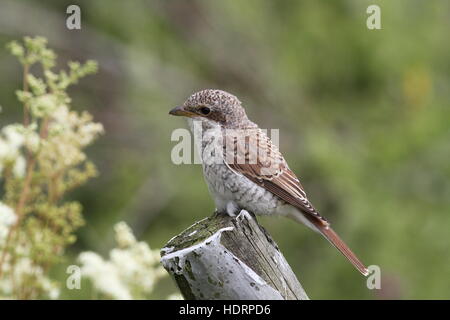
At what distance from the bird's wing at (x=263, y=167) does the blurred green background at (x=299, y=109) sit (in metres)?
1.96

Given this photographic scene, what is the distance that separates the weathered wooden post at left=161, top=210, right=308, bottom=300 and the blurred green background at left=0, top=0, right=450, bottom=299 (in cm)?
305

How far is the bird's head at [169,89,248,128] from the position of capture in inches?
161

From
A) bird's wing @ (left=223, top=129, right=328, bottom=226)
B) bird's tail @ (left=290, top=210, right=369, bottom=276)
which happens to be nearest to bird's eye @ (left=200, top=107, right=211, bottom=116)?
bird's wing @ (left=223, top=129, right=328, bottom=226)

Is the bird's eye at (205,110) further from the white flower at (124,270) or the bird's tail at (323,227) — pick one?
the white flower at (124,270)

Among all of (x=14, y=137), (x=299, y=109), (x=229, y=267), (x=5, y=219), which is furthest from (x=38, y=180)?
(x=299, y=109)

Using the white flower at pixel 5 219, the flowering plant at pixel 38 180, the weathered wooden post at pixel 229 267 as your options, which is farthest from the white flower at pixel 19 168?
the weathered wooden post at pixel 229 267

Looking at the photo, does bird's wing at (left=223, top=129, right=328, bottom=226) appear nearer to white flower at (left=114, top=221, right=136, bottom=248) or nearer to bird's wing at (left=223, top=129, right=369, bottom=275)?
bird's wing at (left=223, top=129, right=369, bottom=275)

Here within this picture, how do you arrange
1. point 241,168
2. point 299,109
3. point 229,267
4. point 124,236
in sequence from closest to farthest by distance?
point 229,267 → point 124,236 → point 241,168 → point 299,109

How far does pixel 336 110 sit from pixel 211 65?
5.26 feet

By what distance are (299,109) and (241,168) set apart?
328 centimetres

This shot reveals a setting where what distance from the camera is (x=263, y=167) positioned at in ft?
13.1

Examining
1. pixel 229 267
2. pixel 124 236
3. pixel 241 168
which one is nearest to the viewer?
pixel 229 267

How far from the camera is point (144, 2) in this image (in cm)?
761

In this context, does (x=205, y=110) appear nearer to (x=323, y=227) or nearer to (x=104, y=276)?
(x=323, y=227)
